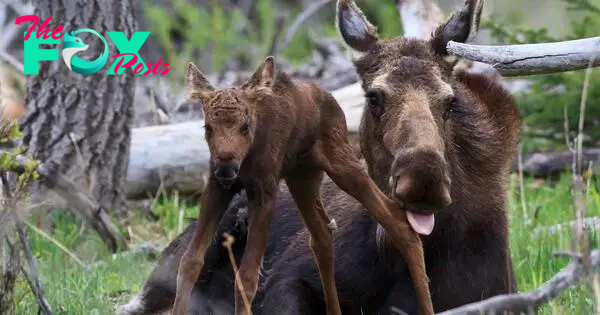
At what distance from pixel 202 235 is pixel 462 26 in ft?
5.60

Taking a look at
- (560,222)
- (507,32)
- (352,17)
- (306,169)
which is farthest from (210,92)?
(507,32)

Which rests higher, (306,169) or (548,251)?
(306,169)

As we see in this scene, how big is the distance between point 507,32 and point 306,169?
17.4 feet

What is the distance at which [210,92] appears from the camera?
14.7 ft

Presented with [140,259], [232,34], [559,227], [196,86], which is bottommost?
[140,259]

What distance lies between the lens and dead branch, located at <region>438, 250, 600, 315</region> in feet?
14.3

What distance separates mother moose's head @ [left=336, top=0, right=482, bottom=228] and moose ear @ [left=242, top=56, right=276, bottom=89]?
606mm

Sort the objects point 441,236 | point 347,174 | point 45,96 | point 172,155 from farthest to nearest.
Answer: point 172,155 < point 45,96 < point 441,236 < point 347,174

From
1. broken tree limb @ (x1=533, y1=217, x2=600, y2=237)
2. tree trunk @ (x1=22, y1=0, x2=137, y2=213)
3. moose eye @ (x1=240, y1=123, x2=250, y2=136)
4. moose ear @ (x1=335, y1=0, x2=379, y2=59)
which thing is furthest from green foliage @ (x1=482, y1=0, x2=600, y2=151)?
moose eye @ (x1=240, y1=123, x2=250, y2=136)

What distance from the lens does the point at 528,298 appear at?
442cm

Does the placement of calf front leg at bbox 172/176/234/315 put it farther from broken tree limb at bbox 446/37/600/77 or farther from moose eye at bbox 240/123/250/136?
broken tree limb at bbox 446/37/600/77

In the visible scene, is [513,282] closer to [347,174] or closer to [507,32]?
[347,174]

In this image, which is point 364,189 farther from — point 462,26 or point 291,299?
point 291,299

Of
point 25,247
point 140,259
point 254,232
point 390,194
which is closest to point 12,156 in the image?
point 25,247
